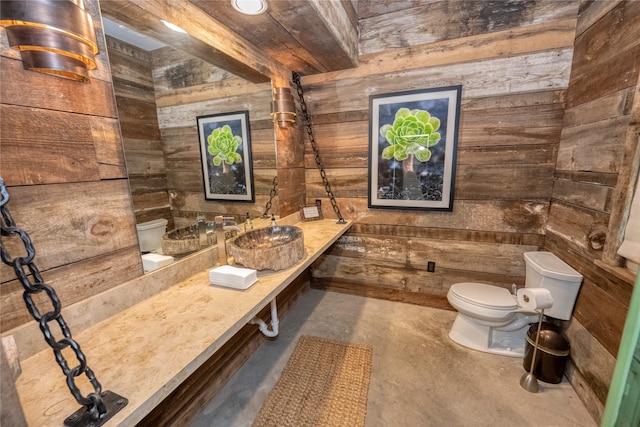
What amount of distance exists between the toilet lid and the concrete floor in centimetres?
40

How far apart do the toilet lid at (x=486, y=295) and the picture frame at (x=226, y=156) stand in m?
1.77

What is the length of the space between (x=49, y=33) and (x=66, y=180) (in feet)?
1.47

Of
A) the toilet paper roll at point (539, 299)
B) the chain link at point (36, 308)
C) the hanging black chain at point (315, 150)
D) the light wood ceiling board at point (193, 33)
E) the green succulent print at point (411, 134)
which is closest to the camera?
the chain link at point (36, 308)

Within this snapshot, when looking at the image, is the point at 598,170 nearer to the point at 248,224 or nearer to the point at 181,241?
the point at 248,224

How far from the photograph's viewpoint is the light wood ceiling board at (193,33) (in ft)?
3.56

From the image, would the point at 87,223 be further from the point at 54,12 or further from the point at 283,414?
the point at 283,414

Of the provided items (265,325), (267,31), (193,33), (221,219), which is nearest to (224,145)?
(221,219)

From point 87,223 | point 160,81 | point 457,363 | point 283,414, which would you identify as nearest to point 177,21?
point 160,81

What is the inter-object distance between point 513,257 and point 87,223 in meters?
2.75

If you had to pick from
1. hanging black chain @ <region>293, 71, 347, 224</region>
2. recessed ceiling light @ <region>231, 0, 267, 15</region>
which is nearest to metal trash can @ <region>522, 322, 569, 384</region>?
hanging black chain @ <region>293, 71, 347, 224</region>

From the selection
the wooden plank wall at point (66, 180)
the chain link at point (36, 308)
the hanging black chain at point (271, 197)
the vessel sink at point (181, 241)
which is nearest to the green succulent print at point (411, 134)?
the hanging black chain at point (271, 197)

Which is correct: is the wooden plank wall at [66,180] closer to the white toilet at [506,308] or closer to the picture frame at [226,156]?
the picture frame at [226,156]

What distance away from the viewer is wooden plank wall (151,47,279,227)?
4.60 feet

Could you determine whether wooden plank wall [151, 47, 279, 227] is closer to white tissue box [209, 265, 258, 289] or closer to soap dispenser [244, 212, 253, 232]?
soap dispenser [244, 212, 253, 232]
